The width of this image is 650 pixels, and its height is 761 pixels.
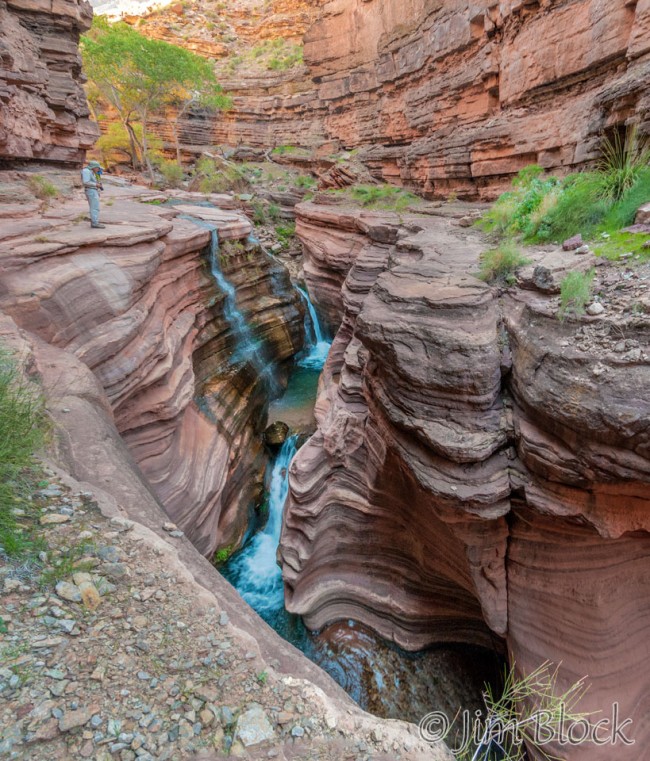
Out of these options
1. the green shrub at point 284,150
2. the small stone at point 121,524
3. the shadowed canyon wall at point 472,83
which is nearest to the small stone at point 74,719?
the small stone at point 121,524

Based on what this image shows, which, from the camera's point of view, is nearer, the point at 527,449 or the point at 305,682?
the point at 305,682

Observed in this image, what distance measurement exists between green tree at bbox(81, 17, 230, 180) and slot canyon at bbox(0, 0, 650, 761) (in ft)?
43.5

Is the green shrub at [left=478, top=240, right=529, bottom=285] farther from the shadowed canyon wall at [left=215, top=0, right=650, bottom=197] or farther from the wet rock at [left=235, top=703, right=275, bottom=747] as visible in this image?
the wet rock at [left=235, top=703, right=275, bottom=747]

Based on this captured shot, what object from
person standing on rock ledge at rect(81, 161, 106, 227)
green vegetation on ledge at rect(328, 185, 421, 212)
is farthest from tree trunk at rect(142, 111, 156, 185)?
person standing on rock ledge at rect(81, 161, 106, 227)

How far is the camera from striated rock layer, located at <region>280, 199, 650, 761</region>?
3.08 metres

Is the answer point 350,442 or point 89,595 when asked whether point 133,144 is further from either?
point 89,595

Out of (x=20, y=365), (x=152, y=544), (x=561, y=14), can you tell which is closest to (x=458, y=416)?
(x=152, y=544)

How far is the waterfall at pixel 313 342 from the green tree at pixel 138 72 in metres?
15.1

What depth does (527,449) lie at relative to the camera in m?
3.37

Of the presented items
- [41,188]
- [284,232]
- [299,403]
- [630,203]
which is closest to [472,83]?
[284,232]

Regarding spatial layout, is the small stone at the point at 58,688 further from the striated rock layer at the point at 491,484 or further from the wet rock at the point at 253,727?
the striated rock layer at the point at 491,484

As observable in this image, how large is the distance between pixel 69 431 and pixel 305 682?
9.43 ft

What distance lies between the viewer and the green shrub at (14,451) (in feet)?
7.01

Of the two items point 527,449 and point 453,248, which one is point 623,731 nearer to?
point 527,449
